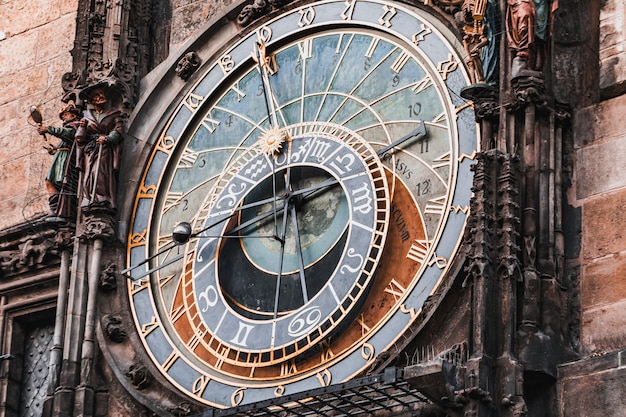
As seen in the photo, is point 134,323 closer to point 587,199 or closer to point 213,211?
point 213,211

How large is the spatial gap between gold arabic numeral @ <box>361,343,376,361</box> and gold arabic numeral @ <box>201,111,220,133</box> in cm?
233

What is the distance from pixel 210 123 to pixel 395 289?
227cm

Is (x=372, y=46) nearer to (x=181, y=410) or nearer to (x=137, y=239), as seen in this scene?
(x=137, y=239)

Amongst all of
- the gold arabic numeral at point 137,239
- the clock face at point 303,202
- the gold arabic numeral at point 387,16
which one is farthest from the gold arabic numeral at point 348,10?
the gold arabic numeral at point 137,239

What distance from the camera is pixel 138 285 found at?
1386cm

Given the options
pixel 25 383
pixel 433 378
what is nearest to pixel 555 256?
pixel 433 378

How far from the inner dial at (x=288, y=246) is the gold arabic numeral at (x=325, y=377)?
0.63 feet

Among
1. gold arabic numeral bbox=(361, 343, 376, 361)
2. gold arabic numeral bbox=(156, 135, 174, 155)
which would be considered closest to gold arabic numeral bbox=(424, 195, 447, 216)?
gold arabic numeral bbox=(361, 343, 376, 361)

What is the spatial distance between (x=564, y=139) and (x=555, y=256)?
80cm

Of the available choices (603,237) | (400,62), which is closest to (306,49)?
(400,62)

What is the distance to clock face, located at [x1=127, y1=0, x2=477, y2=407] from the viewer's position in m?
12.6

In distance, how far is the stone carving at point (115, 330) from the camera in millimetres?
13703

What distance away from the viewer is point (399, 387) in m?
11.7

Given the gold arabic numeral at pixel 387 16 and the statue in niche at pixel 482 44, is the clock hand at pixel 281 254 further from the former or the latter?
the statue in niche at pixel 482 44
